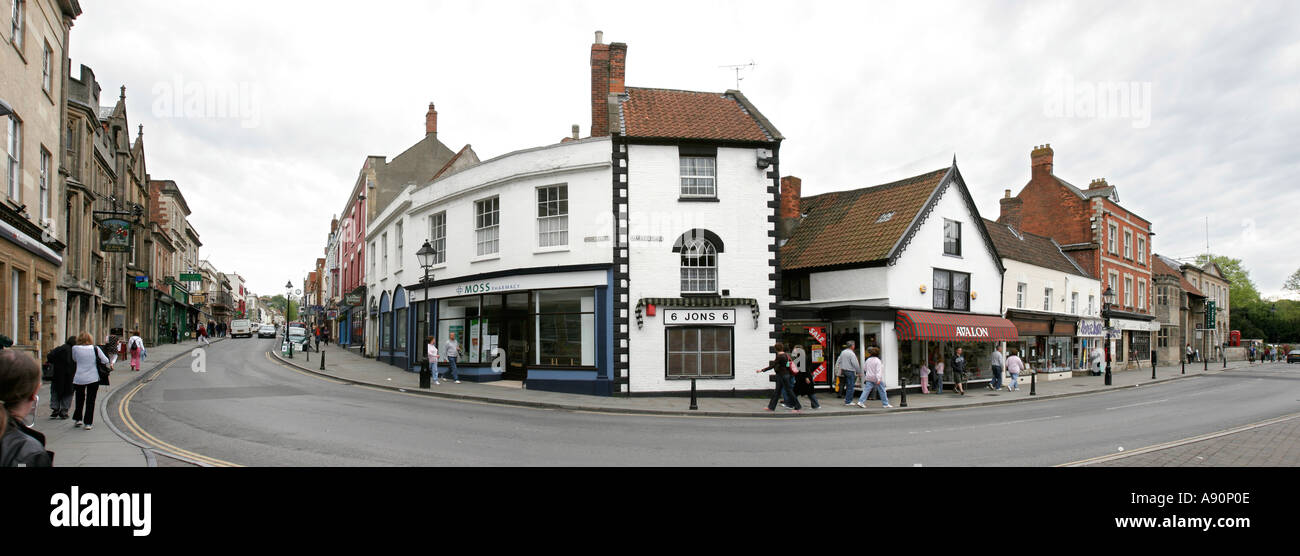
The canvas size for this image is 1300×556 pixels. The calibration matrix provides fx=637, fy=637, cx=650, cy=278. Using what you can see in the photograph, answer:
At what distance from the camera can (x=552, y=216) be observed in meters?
20.7

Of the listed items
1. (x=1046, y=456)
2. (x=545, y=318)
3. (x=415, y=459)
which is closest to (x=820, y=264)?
(x=545, y=318)

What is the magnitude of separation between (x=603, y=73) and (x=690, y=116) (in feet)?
11.5

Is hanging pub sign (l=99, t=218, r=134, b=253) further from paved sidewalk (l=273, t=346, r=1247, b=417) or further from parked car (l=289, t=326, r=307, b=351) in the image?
parked car (l=289, t=326, r=307, b=351)

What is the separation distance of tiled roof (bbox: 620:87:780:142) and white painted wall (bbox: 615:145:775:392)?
565 mm

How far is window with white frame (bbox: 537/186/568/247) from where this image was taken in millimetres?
20547

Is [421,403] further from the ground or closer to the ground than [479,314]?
closer to the ground

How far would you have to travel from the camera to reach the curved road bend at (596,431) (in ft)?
30.9

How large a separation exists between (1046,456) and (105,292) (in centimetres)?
4205

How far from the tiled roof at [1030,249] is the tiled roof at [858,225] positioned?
18.0 ft

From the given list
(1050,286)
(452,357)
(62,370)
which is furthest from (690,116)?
(1050,286)

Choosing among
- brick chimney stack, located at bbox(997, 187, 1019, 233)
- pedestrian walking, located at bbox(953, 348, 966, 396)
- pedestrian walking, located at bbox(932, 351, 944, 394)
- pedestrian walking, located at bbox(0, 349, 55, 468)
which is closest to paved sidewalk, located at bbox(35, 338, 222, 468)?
pedestrian walking, located at bbox(0, 349, 55, 468)

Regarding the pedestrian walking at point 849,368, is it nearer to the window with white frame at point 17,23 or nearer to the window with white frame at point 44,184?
the window with white frame at point 17,23
